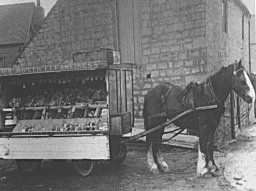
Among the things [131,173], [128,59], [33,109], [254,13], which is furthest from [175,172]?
[254,13]

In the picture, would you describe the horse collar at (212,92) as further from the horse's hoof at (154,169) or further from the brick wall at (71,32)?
the brick wall at (71,32)

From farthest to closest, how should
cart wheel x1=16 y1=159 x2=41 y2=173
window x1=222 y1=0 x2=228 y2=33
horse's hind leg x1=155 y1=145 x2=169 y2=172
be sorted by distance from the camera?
window x1=222 y1=0 x2=228 y2=33 < cart wheel x1=16 y1=159 x2=41 y2=173 < horse's hind leg x1=155 y1=145 x2=169 y2=172

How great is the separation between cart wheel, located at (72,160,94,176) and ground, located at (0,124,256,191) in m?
0.13

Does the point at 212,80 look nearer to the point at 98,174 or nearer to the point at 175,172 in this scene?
the point at 175,172

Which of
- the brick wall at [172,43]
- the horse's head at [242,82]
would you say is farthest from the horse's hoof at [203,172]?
the brick wall at [172,43]

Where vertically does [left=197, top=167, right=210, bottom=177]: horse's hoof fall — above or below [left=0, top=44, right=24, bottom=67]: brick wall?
below

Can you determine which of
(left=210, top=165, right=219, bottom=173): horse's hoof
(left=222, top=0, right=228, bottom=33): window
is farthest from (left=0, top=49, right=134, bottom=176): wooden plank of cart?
(left=222, top=0, right=228, bottom=33): window

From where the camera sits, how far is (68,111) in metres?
7.56

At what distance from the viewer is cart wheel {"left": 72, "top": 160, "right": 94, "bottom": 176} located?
7219 mm

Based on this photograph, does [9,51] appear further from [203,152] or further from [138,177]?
[203,152]

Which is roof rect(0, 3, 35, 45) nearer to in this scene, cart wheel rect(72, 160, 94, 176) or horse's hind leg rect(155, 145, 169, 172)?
cart wheel rect(72, 160, 94, 176)

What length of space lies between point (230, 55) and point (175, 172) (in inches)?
297

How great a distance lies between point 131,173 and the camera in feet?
24.3

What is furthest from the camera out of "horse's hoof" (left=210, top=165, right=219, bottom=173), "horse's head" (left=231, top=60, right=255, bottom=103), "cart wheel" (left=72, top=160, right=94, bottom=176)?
"cart wheel" (left=72, top=160, right=94, bottom=176)
